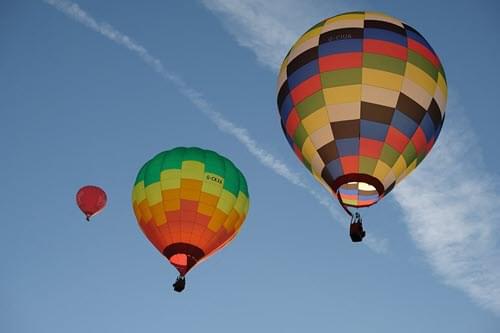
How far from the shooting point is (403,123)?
42.9 feet

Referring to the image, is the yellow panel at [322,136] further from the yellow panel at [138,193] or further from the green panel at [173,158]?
the yellow panel at [138,193]

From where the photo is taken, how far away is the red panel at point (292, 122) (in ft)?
45.1

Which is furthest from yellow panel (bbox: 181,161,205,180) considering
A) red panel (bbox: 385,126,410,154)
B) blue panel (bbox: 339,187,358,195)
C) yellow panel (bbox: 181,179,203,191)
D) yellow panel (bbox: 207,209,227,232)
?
red panel (bbox: 385,126,410,154)

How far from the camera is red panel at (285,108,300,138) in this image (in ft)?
45.1

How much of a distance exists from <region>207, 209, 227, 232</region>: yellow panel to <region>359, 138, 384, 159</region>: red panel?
4758 mm

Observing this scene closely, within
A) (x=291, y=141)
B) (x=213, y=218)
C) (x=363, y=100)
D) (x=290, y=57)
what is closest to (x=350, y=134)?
(x=363, y=100)

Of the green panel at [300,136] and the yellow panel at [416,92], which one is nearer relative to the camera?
the yellow panel at [416,92]

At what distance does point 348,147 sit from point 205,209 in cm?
464

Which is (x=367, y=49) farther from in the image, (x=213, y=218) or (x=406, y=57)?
(x=213, y=218)

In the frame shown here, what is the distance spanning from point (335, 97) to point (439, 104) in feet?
7.44

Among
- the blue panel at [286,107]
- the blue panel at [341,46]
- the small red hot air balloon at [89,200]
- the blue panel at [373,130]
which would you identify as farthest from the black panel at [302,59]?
the small red hot air balloon at [89,200]

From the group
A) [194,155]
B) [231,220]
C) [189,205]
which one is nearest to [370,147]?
[231,220]

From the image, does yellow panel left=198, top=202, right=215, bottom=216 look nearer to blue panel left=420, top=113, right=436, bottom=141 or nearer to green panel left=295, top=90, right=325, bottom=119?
green panel left=295, top=90, right=325, bottom=119

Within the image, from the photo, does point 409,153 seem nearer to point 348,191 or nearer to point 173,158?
point 348,191
